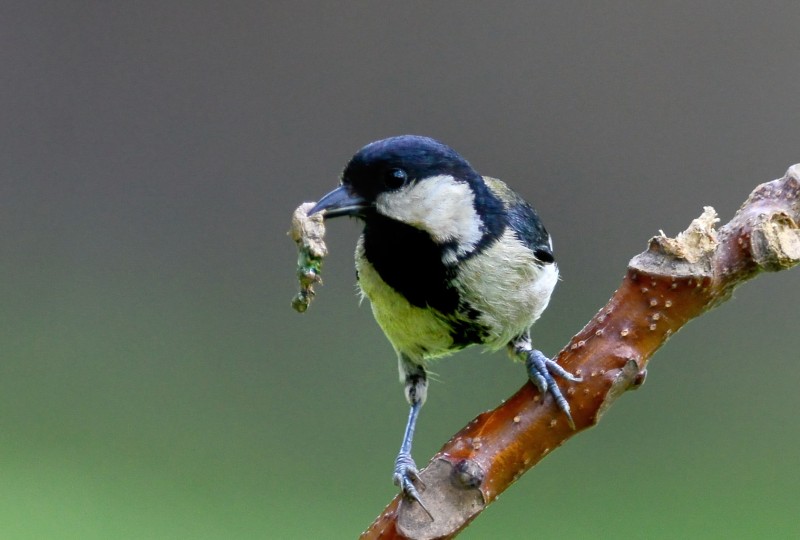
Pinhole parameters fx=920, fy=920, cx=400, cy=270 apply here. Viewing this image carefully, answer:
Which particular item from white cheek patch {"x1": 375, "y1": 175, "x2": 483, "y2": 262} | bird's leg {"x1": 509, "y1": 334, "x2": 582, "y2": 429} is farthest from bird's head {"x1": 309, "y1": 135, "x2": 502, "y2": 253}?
bird's leg {"x1": 509, "y1": 334, "x2": 582, "y2": 429}

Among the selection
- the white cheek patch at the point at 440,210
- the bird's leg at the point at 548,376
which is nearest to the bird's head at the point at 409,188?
the white cheek patch at the point at 440,210

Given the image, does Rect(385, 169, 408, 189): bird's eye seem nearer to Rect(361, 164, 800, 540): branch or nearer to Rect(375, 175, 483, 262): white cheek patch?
Rect(375, 175, 483, 262): white cheek patch

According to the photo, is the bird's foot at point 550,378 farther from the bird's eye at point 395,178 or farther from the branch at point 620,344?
the bird's eye at point 395,178

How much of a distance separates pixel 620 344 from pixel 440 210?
1.06 feet

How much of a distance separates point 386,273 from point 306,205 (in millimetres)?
247

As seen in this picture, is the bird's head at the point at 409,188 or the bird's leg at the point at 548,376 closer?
the bird's leg at the point at 548,376

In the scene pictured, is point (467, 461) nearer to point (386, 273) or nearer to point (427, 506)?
point (427, 506)

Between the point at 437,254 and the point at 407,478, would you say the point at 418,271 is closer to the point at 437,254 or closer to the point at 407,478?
the point at 437,254

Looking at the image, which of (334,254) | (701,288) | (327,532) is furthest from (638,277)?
(334,254)

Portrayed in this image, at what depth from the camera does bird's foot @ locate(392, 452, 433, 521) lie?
2.89ft

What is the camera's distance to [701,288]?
92 centimetres

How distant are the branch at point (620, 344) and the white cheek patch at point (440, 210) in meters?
0.27

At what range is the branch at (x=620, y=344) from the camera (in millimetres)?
898

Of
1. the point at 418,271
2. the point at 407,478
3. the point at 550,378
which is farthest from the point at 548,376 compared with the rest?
the point at 418,271
